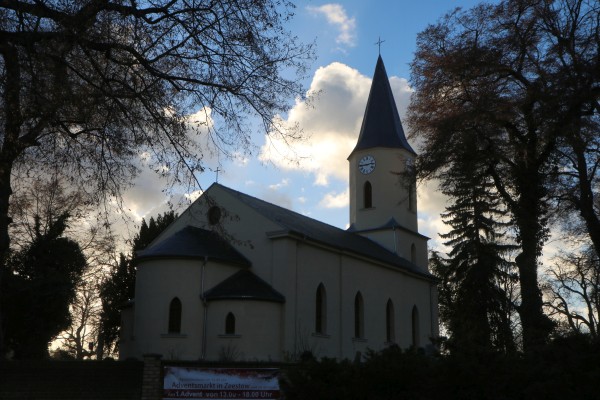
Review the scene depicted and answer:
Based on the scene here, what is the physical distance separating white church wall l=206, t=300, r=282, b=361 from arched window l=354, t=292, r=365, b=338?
23.0 ft

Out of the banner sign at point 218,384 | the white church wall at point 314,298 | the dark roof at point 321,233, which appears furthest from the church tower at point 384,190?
the banner sign at point 218,384

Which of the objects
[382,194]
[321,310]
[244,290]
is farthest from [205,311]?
[382,194]

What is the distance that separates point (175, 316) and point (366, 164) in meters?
19.4

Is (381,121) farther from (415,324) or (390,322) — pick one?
(390,322)

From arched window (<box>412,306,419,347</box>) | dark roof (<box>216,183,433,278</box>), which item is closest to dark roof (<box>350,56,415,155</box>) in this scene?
dark roof (<box>216,183,433,278</box>)

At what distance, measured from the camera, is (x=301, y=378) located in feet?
36.3

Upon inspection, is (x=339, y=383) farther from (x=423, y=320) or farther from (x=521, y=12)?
(x=423, y=320)

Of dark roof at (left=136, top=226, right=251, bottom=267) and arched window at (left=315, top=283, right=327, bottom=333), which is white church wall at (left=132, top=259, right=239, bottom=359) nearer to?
dark roof at (left=136, top=226, right=251, bottom=267)

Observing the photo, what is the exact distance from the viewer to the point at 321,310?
30.2m

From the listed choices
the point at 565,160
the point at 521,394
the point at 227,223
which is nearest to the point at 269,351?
the point at 227,223

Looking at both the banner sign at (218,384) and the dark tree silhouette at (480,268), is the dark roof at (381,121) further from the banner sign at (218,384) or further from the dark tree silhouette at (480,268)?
the banner sign at (218,384)

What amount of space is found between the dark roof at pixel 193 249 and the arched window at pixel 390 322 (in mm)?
10315

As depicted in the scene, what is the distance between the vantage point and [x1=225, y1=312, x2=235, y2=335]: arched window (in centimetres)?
2630

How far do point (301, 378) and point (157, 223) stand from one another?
38189 mm
